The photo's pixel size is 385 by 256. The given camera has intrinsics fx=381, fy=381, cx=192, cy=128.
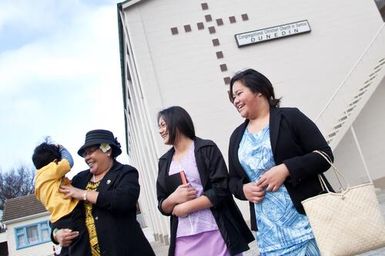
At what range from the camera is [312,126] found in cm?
217

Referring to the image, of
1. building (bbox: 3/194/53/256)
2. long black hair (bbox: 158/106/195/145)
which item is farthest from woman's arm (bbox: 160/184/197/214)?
building (bbox: 3/194/53/256)

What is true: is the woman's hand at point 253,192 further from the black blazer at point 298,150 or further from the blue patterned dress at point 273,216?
the black blazer at point 298,150

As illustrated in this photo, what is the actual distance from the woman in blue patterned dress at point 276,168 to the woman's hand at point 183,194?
0.85 feet

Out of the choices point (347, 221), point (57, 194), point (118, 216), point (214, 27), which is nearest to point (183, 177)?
point (118, 216)

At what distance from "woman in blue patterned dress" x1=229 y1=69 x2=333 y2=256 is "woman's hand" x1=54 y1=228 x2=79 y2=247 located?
1.10m

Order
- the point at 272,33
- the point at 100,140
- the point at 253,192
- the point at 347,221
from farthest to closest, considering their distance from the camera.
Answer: the point at 272,33
the point at 100,140
the point at 253,192
the point at 347,221

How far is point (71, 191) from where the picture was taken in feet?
8.52

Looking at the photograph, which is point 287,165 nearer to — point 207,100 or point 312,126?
point 312,126

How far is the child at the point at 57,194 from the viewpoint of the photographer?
8.35 ft

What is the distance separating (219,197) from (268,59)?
1022 centimetres

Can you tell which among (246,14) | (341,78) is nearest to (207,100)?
(246,14)

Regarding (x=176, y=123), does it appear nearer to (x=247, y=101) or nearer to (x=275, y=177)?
(x=247, y=101)

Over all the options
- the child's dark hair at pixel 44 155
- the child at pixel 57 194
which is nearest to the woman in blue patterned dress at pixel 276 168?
the child at pixel 57 194

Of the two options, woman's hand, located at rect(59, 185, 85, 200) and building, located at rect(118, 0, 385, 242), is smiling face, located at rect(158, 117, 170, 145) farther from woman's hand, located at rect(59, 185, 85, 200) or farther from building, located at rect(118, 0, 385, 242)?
building, located at rect(118, 0, 385, 242)
